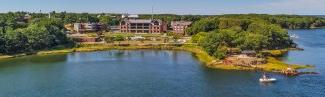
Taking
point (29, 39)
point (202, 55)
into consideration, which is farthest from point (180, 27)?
point (29, 39)

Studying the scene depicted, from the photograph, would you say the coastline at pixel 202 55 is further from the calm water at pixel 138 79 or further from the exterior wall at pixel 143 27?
the exterior wall at pixel 143 27

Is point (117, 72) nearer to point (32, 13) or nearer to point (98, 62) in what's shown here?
point (98, 62)

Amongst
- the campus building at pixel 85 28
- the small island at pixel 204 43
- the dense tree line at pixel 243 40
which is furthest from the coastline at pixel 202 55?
the campus building at pixel 85 28

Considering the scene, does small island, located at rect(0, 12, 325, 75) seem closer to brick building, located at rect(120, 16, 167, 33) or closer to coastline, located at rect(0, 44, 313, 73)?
coastline, located at rect(0, 44, 313, 73)

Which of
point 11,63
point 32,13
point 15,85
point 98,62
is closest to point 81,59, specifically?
point 98,62

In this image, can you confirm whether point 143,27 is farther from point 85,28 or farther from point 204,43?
point 204,43

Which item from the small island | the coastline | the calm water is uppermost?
the small island

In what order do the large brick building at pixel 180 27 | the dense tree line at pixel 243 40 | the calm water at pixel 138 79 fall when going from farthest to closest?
the large brick building at pixel 180 27 → the dense tree line at pixel 243 40 → the calm water at pixel 138 79

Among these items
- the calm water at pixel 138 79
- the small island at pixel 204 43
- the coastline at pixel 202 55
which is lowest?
the calm water at pixel 138 79

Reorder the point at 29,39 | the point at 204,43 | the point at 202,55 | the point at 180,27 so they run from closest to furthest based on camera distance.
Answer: the point at 204,43 → the point at 202,55 → the point at 29,39 → the point at 180,27

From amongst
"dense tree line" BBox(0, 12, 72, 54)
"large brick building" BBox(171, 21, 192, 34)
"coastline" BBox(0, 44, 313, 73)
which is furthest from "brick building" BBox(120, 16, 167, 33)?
"dense tree line" BBox(0, 12, 72, 54)
